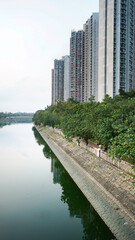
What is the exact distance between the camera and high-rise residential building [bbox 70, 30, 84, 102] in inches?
3366

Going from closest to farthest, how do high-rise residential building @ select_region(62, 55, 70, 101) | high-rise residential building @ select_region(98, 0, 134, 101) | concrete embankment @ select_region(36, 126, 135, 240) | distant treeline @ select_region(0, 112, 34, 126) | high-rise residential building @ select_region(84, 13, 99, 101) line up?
1. concrete embankment @ select_region(36, 126, 135, 240)
2. high-rise residential building @ select_region(98, 0, 134, 101)
3. high-rise residential building @ select_region(84, 13, 99, 101)
4. high-rise residential building @ select_region(62, 55, 70, 101)
5. distant treeline @ select_region(0, 112, 34, 126)

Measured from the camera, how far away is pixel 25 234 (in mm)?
9539

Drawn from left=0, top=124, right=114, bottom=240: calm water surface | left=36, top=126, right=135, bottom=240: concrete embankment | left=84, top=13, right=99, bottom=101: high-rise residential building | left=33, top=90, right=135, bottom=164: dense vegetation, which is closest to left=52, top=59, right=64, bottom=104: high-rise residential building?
left=84, top=13, right=99, bottom=101: high-rise residential building

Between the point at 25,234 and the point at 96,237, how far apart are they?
13.2ft

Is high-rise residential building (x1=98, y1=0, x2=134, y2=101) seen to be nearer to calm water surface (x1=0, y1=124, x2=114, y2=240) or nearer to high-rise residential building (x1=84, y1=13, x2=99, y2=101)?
high-rise residential building (x1=84, y1=13, x2=99, y2=101)

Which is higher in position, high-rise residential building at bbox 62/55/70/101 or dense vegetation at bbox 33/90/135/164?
high-rise residential building at bbox 62/55/70/101

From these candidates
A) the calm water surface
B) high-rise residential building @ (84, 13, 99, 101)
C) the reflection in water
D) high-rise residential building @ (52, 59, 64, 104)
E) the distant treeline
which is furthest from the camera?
the distant treeline

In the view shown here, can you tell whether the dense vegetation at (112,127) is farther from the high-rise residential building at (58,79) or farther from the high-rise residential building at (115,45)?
the high-rise residential building at (58,79)

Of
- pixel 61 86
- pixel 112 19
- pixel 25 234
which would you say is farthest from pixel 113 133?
pixel 61 86

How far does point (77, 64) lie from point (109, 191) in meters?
82.1

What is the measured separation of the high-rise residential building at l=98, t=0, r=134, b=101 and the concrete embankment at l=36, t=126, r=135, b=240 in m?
34.9

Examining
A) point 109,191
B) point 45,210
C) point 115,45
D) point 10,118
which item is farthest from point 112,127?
point 10,118

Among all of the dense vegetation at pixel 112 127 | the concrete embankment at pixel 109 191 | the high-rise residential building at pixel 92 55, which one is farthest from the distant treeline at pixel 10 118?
the concrete embankment at pixel 109 191

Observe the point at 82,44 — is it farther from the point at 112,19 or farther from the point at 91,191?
the point at 91,191
